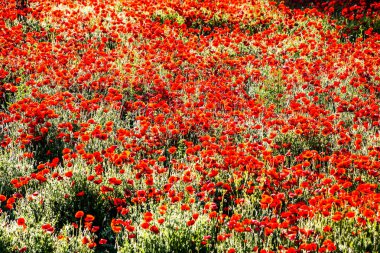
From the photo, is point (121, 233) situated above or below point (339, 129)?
below

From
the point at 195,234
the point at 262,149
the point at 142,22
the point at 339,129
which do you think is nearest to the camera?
the point at 195,234

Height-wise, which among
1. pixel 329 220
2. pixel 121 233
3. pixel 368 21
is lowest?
pixel 121 233

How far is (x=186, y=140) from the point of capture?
5.55m

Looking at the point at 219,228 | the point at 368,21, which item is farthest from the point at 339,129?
the point at 368,21

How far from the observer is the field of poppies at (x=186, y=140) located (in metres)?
3.69

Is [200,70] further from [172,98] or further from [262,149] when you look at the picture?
[262,149]

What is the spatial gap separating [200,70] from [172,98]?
1317 millimetres

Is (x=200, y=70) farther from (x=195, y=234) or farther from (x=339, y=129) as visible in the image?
(x=195, y=234)

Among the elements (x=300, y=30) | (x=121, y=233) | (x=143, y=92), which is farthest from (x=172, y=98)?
(x=300, y=30)

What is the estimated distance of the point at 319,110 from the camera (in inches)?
A: 226

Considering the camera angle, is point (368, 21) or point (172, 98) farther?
point (368, 21)

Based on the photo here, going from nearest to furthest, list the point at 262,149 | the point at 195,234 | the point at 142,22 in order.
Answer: the point at 195,234, the point at 262,149, the point at 142,22

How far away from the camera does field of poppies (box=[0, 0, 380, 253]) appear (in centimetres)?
369

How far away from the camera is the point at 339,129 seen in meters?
5.57
